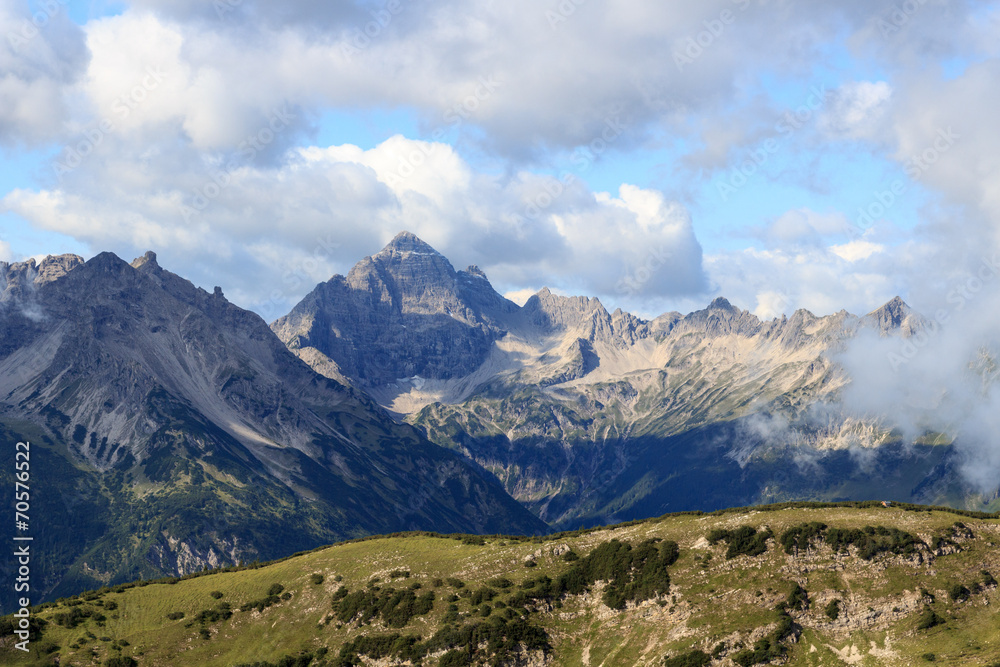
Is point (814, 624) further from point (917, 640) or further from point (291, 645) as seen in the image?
point (291, 645)

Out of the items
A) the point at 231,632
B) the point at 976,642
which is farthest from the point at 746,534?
the point at 231,632

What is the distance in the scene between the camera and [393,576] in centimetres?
18925

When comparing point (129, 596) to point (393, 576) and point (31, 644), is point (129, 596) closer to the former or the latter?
point (31, 644)

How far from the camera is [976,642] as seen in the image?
142375 millimetres

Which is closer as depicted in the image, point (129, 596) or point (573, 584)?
point (573, 584)

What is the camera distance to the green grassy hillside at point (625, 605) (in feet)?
496

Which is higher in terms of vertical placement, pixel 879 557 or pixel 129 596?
pixel 879 557

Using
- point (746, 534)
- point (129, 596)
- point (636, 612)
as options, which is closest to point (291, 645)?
point (129, 596)

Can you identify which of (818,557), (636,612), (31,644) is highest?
(818,557)

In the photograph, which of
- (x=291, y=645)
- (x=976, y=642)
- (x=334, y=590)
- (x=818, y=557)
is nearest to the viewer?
(x=976, y=642)

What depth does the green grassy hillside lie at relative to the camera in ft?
496

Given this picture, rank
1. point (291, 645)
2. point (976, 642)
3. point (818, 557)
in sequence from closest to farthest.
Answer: point (976, 642) → point (818, 557) → point (291, 645)

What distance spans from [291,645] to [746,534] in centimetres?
9190

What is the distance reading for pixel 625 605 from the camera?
553ft
